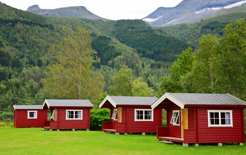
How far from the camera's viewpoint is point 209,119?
16.6m

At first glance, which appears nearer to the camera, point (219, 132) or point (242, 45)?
point (219, 132)

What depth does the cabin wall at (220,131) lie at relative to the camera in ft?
53.9

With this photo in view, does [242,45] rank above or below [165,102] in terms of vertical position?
above

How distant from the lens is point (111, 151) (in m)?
14.4

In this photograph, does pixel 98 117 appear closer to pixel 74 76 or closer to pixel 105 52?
pixel 74 76

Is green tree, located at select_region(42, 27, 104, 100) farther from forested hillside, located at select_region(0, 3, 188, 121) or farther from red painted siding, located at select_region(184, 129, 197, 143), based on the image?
forested hillside, located at select_region(0, 3, 188, 121)


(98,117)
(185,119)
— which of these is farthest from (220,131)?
(98,117)

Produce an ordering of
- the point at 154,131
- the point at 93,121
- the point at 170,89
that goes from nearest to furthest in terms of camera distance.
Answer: the point at 154,131 < the point at 93,121 < the point at 170,89

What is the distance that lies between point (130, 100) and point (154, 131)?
3.50 meters

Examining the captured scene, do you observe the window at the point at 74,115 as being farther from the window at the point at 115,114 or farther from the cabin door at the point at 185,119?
the cabin door at the point at 185,119

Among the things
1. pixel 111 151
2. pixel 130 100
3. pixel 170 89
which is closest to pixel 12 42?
pixel 170 89

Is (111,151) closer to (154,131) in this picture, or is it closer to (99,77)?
(154,131)

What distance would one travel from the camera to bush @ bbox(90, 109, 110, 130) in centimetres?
3272

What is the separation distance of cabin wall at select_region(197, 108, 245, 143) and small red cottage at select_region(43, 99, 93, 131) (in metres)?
16.6
